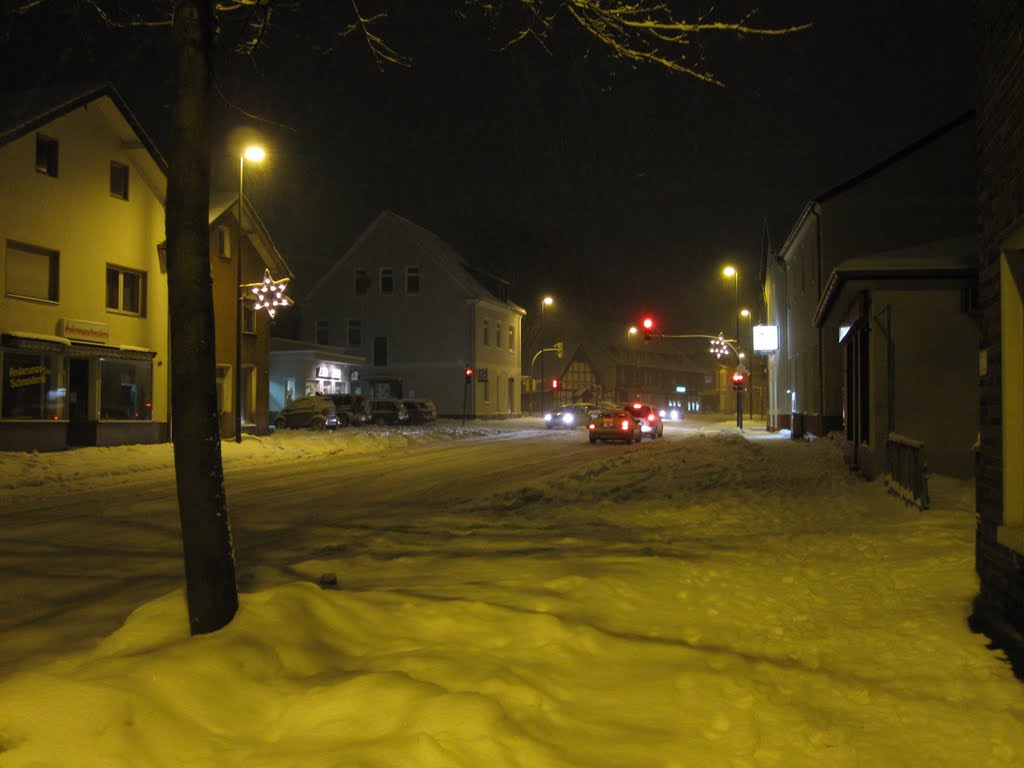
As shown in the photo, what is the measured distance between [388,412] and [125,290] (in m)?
21.1

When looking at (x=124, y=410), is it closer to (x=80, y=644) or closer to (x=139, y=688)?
(x=80, y=644)

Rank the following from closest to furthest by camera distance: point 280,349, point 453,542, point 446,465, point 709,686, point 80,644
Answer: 1. point 709,686
2. point 80,644
3. point 453,542
4. point 446,465
5. point 280,349

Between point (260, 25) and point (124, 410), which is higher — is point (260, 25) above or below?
above

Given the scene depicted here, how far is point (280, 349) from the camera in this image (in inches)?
1865

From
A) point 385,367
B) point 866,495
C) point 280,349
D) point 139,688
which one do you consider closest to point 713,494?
point 866,495

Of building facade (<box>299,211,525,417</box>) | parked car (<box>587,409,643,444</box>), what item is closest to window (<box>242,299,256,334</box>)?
parked car (<box>587,409,643,444</box>)

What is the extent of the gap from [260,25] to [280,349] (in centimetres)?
4189

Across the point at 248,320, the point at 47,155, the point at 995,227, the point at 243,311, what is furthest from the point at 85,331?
the point at 995,227

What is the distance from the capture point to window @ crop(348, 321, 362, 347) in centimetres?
5794

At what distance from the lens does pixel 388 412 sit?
4584cm

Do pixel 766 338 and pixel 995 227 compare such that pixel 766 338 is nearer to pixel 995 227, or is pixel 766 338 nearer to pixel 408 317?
pixel 408 317

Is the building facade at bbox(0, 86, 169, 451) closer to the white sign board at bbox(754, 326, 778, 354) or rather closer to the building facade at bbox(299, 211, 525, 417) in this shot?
the white sign board at bbox(754, 326, 778, 354)

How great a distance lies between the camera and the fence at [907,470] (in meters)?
11.5

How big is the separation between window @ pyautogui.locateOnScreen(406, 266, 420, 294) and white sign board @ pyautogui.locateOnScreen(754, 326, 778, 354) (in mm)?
22502
